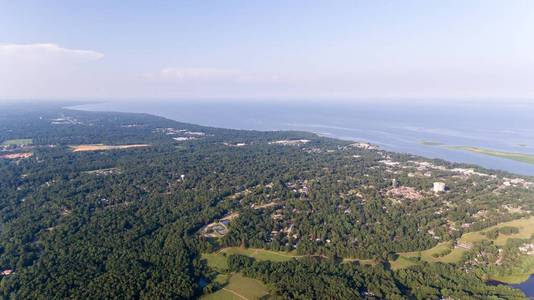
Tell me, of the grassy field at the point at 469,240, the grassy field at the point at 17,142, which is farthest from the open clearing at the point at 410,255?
the grassy field at the point at 17,142

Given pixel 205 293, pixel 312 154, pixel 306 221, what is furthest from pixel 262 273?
pixel 312 154

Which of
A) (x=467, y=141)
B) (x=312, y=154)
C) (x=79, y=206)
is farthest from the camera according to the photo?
(x=467, y=141)

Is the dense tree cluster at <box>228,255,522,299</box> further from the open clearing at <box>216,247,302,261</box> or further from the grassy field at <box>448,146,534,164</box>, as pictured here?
the grassy field at <box>448,146,534,164</box>

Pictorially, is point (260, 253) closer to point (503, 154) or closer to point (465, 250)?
point (465, 250)

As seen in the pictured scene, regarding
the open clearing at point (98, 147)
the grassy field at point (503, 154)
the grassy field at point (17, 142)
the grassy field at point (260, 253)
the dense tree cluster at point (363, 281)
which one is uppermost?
the grassy field at point (503, 154)

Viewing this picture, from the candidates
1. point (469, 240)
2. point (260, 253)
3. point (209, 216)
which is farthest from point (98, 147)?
point (469, 240)

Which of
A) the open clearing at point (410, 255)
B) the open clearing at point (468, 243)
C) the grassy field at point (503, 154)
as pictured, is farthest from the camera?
the grassy field at point (503, 154)

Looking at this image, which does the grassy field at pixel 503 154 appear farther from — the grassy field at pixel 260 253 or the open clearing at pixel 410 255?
the grassy field at pixel 260 253

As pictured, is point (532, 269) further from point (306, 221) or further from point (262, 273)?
point (262, 273)

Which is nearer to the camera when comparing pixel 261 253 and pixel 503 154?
pixel 261 253
